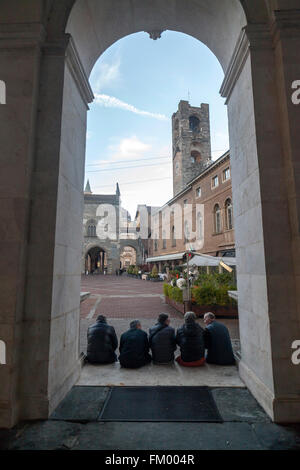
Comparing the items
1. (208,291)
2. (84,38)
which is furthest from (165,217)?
(84,38)

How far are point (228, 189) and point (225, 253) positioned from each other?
517 centimetres

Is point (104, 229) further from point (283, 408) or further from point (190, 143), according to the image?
point (283, 408)

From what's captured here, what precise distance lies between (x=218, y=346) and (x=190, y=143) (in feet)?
110

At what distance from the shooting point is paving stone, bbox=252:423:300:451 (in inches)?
88.2

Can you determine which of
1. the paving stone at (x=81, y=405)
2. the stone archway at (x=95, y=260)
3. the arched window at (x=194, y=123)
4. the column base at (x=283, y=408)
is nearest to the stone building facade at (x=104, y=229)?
the stone archway at (x=95, y=260)

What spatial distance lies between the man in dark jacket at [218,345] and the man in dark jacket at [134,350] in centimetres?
105

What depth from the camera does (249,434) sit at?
7.88 feet

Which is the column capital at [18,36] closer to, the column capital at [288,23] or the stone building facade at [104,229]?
the column capital at [288,23]

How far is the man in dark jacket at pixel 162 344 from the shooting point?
166 inches

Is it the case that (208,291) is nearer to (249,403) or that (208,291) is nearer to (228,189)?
(249,403)

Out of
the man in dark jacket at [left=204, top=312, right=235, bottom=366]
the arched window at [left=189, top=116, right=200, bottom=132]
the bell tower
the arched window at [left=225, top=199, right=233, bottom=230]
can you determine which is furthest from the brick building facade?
the man in dark jacket at [left=204, top=312, right=235, bottom=366]

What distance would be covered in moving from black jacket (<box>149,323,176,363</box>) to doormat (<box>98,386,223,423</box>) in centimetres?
82

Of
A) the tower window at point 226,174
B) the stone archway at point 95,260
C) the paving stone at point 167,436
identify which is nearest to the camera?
the paving stone at point 167,436

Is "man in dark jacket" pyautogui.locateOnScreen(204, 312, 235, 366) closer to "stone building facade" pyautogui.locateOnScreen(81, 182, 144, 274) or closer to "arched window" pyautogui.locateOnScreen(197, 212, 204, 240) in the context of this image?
"arched window" pyautogui.locateOnScreen(197, 212, 204, 240)
